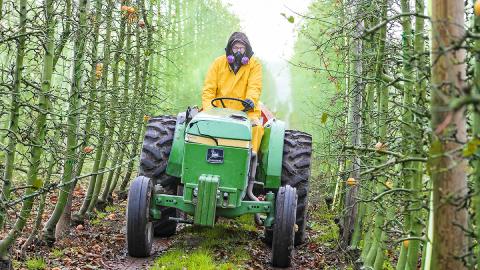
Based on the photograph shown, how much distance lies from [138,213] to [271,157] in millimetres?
1892

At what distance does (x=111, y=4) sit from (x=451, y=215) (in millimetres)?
6994

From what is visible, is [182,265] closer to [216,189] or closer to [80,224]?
[216,189]

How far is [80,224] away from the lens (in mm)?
9312

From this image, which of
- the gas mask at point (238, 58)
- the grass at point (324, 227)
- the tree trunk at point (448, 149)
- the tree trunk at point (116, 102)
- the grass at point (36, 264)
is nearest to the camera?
the tree trunk at point (448, 149)

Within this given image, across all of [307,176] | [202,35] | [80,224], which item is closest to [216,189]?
[307,176]

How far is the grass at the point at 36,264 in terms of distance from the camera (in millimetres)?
6422

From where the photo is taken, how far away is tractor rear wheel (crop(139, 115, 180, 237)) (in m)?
7.67

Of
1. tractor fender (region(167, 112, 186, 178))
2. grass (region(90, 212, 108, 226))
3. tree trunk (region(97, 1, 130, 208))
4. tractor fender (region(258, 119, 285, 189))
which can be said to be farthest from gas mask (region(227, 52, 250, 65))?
grass (region(90, 212, 108, 226))

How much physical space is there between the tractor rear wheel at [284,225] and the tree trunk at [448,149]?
4005 mm

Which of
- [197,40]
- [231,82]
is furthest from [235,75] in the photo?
[197,40]

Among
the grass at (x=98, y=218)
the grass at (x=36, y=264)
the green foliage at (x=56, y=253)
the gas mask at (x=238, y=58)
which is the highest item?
the gas mask at (x=238, y=58)

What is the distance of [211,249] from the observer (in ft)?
24.8

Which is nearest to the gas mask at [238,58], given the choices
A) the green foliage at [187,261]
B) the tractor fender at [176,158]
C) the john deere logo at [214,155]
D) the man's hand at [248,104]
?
the man's hand at [248,104]

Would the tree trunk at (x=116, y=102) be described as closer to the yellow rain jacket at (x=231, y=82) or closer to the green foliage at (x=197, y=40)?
the yellow rain jacket at (x=231, y=82)
